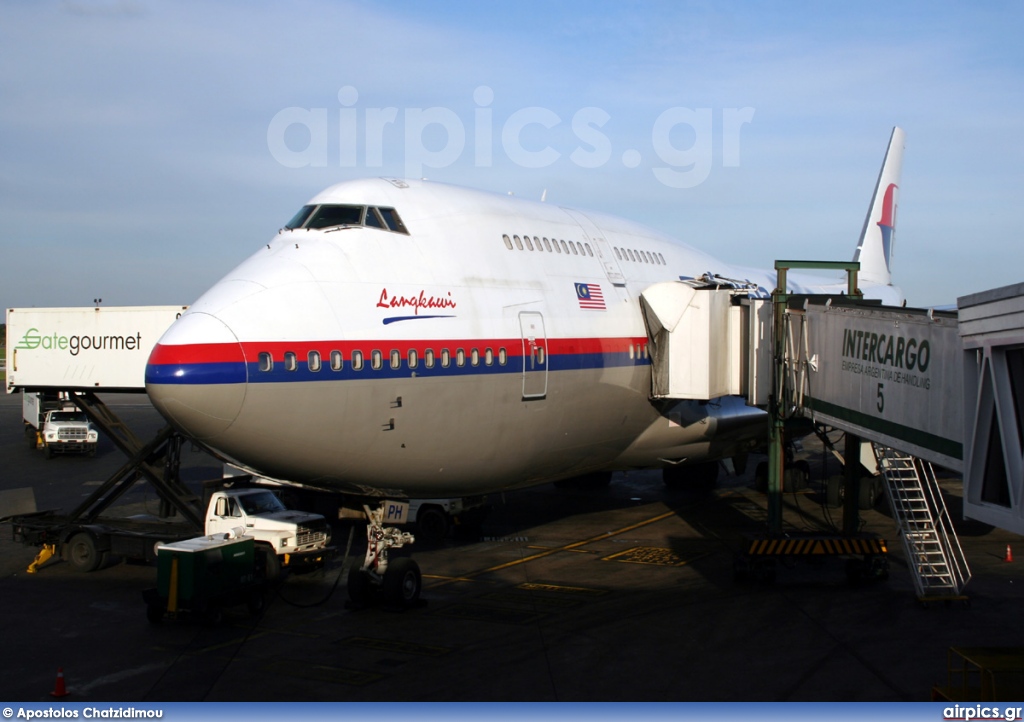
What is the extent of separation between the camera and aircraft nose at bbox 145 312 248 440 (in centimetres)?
1398

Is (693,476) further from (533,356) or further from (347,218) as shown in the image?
(347,218)

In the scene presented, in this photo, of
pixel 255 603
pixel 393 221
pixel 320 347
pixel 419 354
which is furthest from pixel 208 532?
pixel 393 221

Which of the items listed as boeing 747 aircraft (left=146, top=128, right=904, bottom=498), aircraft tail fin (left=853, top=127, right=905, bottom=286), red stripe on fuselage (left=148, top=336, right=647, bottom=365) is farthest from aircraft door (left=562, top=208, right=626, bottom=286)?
aircraft tail fin (left=853, top=127, right=905, bottom=286)

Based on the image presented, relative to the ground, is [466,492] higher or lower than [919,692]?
higher

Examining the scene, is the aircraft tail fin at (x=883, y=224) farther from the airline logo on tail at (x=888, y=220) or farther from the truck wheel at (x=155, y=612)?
the truck wheel at (x=155, y=612)

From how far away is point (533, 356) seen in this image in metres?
17.9

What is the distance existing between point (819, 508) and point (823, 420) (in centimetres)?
1194

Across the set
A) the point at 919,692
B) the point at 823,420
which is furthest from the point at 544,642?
the point at 823,420

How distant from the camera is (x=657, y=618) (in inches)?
704

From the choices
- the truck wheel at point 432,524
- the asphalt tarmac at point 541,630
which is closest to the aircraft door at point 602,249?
the asphalt tarmac at point 541,630

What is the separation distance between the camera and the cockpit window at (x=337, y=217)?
55.8 ft

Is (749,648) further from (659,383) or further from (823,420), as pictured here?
(659,383)

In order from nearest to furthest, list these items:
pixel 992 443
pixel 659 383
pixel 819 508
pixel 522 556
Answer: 1. pixel 992 443
2. pixel 659 383
3. pixel 522 556
4. pixel 819 508

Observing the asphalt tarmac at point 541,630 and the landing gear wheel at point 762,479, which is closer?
the asphalt tarmac at point 541,630
